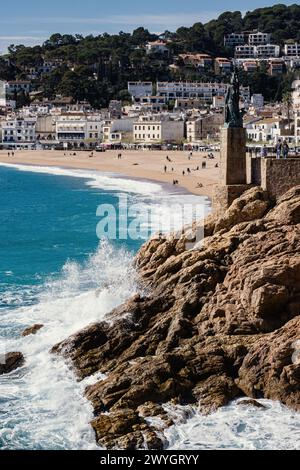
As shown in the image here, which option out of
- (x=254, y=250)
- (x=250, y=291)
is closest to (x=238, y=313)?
(x=250, y=291)

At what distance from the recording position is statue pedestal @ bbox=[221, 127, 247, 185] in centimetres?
2086

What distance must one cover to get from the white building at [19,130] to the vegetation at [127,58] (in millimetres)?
23540

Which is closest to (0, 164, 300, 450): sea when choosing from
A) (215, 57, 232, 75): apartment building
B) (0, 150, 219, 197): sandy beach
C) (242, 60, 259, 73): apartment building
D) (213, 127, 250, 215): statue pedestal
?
(213, 127, 250, 215): statue pedestal

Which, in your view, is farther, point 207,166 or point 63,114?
point 63,114

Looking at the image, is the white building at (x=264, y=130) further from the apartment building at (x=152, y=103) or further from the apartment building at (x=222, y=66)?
the apartment building at (x=222, y=66)

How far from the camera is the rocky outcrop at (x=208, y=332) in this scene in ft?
50.6

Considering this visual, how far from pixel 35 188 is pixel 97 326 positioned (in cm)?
4116

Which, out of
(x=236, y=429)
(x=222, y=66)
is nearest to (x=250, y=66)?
(x=222, y=66)

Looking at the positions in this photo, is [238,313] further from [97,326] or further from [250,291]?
[97,326]

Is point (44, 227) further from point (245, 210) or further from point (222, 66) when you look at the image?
point (222, 66)

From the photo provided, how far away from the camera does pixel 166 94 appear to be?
411 ft

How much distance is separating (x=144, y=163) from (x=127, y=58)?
7615cm

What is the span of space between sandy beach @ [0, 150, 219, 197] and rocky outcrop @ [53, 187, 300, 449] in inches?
1034

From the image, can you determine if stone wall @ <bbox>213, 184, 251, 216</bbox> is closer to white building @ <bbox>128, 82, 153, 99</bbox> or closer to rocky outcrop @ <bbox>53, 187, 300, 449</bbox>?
rocky outcrop @ <bbox>53, 187, 300, 449</bbox>
